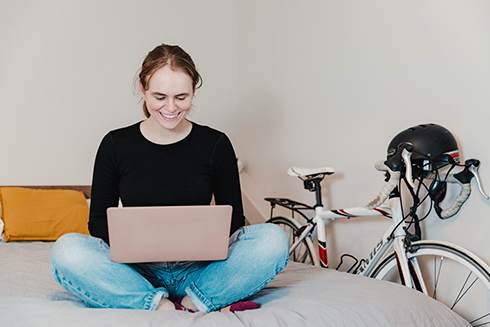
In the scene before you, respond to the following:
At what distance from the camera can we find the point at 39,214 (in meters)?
2.36

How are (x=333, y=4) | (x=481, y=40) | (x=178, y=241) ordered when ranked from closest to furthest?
1. (x=178, y=241)
2. (x=481, y=40)
3. (x=333, y=4)

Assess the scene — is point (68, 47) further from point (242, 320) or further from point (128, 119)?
point (242, 320)

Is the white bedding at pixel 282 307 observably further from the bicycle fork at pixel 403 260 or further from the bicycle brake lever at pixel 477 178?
the bicycle brake lever at pixel 477 178

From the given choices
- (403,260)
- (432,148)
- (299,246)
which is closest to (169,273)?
(403,260)

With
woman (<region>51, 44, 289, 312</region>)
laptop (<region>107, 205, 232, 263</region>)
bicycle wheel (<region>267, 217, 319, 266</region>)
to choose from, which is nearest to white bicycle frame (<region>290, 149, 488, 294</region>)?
bicycle wheel (<region>267, 217, 319, 266</region>)

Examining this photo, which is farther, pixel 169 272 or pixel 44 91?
pixel 44 91

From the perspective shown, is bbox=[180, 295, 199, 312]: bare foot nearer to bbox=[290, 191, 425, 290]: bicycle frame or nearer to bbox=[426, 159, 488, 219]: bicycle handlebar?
bbox=[290, 191, 425, 290]: bicycle frame

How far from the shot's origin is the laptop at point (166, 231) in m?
1.08

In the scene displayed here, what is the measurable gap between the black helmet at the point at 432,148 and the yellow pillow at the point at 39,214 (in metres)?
1.69

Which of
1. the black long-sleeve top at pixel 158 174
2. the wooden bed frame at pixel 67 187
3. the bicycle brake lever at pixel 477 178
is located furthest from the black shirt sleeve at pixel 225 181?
the wooden bed frame at pixel 67 187

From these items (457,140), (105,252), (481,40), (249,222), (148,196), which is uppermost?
(481,40)

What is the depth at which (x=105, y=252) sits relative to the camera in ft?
→ 4.06

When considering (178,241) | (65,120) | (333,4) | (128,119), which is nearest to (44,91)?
(65,120)

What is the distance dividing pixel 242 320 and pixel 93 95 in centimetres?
207
